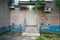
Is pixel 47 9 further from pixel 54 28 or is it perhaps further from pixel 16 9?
pixel 16 9

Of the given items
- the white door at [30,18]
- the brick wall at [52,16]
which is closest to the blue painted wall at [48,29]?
the brick wall at [52,16]

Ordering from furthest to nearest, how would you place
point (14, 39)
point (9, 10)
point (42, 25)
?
point (9, 10), point (42, 25), point (14, 39)

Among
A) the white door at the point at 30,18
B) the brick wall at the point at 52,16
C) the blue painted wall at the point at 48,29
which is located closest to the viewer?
the blue painted wall at the point at 48,29

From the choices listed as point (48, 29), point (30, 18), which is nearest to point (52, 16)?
point (48, 29)

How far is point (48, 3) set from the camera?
1628cm

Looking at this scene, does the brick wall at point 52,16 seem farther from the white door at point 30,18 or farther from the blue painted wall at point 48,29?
the white door at point 30,18

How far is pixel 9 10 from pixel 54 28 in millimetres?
5531

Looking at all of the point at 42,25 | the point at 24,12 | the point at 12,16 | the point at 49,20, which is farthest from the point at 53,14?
the point at 12,16

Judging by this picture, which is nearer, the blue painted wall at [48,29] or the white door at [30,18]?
the blue painted wall at [48,29]

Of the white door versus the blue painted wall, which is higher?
the white door

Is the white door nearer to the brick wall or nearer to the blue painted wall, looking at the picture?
the brick wall

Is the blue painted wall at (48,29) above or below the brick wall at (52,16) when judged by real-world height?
below

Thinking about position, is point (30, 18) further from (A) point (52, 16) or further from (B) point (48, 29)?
(B) point (48, 29)

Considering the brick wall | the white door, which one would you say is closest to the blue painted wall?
the brick wall
